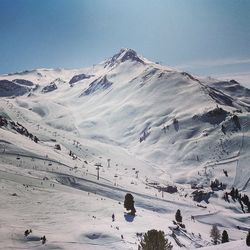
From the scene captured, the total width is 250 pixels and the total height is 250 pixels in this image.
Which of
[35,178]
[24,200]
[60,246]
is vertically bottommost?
[60,246]

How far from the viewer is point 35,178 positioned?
412 ft

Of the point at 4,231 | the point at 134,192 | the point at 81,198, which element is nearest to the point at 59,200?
the point at 81,198

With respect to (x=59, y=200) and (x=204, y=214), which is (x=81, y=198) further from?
(x=204, y=214)

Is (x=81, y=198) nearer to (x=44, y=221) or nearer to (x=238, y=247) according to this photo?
(x=44, y=221)

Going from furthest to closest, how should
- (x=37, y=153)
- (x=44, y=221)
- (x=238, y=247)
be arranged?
(x=37, y=153) → (x=44, y=221) → (x=238, y=247)

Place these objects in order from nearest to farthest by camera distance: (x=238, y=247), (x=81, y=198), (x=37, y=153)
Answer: (x=238, y=247)
(x=81, y=198)
(x=37, y=153)

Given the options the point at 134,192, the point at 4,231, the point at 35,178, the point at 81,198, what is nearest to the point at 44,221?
the point at 4,231

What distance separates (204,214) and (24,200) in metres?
78.0

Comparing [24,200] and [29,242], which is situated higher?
[24,200]

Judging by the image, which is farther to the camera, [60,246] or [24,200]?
[24,200]

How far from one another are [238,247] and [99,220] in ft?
161

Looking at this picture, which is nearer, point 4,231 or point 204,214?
point 4,231

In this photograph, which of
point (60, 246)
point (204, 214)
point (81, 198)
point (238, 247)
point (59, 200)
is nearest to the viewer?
point (238, 247)

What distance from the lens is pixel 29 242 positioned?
229 ft
